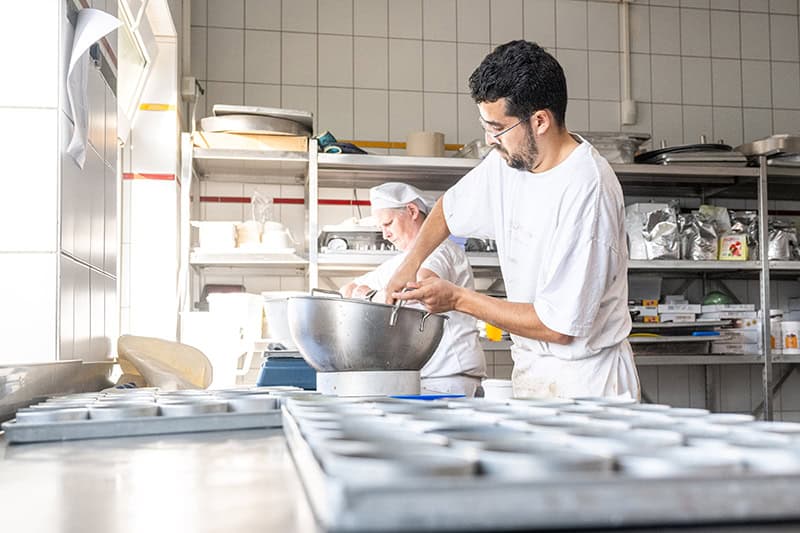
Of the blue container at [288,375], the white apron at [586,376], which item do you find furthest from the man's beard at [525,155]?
the blue container at [288,375]

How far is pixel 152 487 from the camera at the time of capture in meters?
0.63

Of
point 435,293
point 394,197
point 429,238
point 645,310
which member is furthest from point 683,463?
point 645,310

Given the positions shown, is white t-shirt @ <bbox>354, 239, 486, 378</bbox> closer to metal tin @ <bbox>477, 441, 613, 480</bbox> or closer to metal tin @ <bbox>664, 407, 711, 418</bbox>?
metal tin @ <bbox>664, 407, 711, 418</bbox>

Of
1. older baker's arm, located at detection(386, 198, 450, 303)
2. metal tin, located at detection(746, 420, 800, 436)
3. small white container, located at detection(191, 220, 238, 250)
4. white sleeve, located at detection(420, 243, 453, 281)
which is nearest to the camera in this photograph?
metal tin, located at detection(746, 420, 800, 436)

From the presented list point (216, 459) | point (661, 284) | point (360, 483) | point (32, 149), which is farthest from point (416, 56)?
point (360, 483)

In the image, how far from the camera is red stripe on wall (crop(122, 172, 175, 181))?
11.9ft

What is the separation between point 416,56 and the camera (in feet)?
14.2

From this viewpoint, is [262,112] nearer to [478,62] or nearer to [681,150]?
[478,62]

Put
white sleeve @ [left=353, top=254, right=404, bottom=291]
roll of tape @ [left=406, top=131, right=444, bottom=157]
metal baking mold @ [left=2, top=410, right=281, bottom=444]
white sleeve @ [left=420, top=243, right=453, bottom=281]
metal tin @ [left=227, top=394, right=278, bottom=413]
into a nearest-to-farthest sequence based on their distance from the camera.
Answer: metal baking mold @ [left=2, top=410, right=281, bottom=444] < metal tin @ [left=227, top=394, right=278, bottom=413] < white sleeve @ [left=420, top=243, right=453, bottom=281] < white sleeve @ [left=353, top=254, right=404, bottom=291] < roll of tape @ [left=406, top=131, right=444, bottom=157]

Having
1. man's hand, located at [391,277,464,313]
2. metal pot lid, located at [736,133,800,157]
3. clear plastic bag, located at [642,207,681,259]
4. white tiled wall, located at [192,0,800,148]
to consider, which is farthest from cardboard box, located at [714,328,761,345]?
man's hand, located at [391,277,464,313]

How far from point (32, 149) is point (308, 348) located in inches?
25.9

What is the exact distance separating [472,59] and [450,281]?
222 centimetres

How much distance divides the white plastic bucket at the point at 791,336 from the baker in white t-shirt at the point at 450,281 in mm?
2232

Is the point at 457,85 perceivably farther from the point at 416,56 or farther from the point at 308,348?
the point at 308,348
